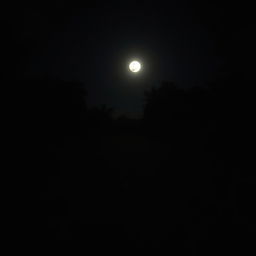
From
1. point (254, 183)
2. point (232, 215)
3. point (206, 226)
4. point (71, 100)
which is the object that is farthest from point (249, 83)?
point (71, 100)

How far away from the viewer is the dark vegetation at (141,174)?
149 inches

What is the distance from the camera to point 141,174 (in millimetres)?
6516

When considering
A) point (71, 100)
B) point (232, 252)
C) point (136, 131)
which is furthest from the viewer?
point (136, 131)

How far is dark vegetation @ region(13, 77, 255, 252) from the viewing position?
3.79 m

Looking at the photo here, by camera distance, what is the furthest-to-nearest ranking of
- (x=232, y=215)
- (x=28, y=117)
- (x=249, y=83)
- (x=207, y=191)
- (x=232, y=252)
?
(x=249, y=83)
(x=28, y=117)
(x=207, y=191)
(x=232, y=215)
(x=232, y=252)

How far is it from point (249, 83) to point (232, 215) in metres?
8.42

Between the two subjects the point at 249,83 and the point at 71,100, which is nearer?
the point at 249,83

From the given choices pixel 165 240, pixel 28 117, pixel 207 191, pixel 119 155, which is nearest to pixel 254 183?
pixel 207 191

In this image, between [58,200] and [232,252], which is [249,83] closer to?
[232,252]

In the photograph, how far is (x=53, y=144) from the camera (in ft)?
25.6

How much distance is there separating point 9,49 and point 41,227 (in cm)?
689

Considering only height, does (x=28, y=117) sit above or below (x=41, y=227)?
above

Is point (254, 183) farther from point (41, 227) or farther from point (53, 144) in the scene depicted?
point (53, 144)

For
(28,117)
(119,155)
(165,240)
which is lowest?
(165,240)
